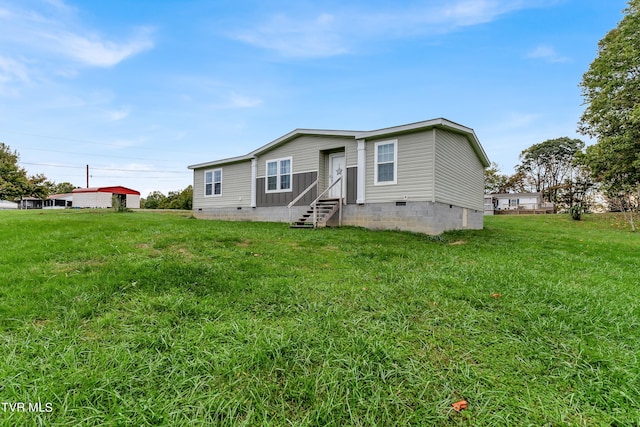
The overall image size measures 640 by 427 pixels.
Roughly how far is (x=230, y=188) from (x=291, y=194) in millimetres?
4289

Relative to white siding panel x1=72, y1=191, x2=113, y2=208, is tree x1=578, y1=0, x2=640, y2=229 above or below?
above

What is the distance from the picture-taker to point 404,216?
1090cm

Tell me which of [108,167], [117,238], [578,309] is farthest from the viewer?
[108,167]

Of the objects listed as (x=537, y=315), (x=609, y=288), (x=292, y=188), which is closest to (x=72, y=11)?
(x=292, y=188)

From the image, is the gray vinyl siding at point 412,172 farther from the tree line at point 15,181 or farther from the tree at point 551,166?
the tree line at point 15,181

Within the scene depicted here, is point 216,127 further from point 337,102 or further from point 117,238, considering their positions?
point 117,238

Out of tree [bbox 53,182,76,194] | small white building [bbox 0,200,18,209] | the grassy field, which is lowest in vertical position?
the grassy field

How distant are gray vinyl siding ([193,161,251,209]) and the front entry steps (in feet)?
14.2

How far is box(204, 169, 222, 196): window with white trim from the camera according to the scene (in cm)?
1698

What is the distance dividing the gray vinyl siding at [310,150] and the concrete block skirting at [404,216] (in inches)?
73.8

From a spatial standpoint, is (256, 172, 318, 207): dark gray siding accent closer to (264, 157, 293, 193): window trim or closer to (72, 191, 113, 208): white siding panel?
(264, 157, 293, 193): window trim

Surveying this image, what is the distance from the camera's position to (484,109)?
15047mm

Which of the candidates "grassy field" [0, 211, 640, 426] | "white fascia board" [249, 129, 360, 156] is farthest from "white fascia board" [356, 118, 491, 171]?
"grassy field" [0, 211, 640, 426]

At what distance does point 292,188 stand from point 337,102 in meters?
5.45
